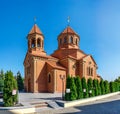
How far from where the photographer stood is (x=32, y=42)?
118 feet

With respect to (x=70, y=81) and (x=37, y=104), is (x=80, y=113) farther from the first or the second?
(x=70, y=81)

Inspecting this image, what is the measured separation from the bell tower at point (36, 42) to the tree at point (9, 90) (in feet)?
58.6

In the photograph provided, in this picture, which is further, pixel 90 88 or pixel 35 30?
pixel 35 30

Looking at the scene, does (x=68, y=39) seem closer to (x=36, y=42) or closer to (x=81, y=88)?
(x=36, y=42)

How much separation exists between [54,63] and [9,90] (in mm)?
20184

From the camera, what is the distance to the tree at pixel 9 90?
627 inches

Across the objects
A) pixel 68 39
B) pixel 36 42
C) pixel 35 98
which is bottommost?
pixel 35 98

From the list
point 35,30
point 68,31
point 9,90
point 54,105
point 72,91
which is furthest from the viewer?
point 68,31

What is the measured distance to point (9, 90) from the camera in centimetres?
1647

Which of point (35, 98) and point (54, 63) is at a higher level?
point (54, 63)

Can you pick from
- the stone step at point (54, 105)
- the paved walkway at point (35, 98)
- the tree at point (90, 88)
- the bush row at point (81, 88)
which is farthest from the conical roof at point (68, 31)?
the stone step at point (54, 105)

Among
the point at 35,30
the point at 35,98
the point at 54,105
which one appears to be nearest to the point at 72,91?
the point at 54,105

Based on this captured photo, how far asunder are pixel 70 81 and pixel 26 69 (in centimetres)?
1648

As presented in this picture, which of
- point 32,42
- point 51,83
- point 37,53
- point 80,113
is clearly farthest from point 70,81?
point 32,42
